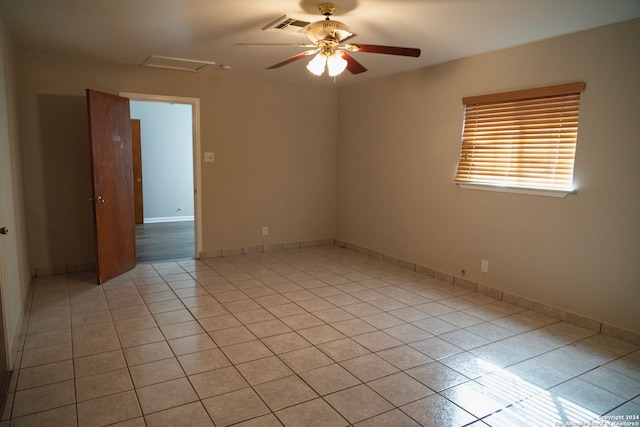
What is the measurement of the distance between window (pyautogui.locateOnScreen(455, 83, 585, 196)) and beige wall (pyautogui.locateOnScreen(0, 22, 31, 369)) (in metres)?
3.88

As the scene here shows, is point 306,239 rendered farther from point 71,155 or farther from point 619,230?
point 619,230

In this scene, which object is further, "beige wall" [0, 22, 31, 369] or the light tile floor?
"beige wall" [0, 22, 31, 369]

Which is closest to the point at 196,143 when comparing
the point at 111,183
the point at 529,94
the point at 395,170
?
the point at 111,183

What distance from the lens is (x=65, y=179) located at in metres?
4.50

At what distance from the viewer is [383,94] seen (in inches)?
203

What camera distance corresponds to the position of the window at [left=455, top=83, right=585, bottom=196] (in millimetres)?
3354

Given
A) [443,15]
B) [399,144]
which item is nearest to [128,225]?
[399,144]

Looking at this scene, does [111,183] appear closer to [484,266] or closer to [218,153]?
[218,153]

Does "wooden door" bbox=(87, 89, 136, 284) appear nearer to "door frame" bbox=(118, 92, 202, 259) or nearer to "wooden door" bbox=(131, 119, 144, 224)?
"door frame" bbox=(118, 92, 202, 259)

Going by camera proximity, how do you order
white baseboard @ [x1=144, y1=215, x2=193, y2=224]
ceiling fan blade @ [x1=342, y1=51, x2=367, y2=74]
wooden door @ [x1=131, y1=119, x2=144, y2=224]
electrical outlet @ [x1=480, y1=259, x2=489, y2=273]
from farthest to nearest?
1. white baseboard @ [x1=144, y1=215, x2=193, y2=224]
2. wooden door @ [x1=131, y1=119, x2=144, y2=224]
3. electrical outlet @ [x1=480, y1=259, x2=489, y2=273]
4. ceiling fan blade @ [x1=342, y1=51, x2=367, y2=74]

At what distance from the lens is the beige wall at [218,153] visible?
4.36m

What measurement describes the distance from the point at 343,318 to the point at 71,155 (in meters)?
3.45

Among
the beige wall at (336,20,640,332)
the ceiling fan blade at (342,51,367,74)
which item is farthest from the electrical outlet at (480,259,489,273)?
the ceiling fan blade at (342,51,367,74)

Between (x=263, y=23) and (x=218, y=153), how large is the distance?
95.8 inches
